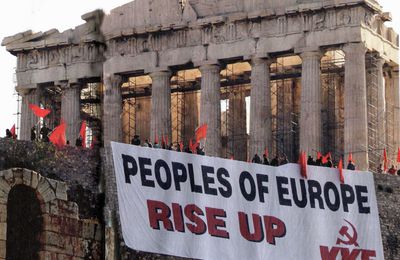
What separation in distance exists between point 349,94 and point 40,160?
104ft

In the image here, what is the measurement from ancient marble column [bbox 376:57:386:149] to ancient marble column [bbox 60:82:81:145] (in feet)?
51.6

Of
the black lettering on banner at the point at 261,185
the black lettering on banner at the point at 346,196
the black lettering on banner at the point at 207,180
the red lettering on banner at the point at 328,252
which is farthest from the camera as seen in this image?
the black lettering on banner at the point at 346,196

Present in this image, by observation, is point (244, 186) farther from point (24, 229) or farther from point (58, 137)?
point (24, 229)

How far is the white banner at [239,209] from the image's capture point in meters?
53.5

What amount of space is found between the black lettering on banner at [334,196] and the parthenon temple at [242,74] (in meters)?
15.5

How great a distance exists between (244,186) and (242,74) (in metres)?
34.3

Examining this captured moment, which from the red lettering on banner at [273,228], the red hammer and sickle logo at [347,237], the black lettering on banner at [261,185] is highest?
the black lettering on banner at [261,185]

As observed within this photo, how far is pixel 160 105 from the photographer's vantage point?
8988 centimetres

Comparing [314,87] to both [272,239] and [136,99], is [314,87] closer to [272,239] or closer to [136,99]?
[136,99]

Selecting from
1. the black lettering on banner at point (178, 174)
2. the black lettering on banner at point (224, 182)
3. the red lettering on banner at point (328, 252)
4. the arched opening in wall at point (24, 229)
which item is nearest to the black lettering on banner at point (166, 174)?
the black lettering on banner at point (178, 174)

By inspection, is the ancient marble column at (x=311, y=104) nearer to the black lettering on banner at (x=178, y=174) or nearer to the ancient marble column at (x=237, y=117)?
the ancient marble column at (x=237, y=117)

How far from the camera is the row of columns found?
84.6 m

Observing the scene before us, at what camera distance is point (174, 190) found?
183 feet

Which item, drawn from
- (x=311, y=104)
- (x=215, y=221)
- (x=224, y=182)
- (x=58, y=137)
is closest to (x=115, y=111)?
(x=311, y=104)
